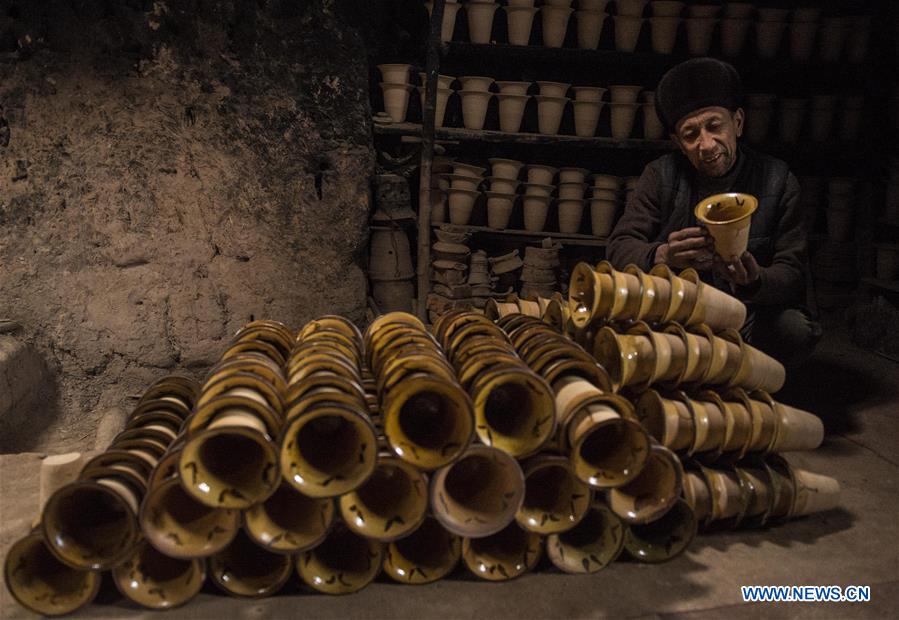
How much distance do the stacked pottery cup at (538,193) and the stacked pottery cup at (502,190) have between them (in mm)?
85

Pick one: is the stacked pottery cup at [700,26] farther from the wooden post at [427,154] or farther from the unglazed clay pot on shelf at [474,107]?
the wooden post at [427,154]

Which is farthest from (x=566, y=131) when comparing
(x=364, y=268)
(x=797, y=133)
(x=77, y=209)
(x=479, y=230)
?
(x=77, y=209)

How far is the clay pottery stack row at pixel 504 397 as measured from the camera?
195 cm

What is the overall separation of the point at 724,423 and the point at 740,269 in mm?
678

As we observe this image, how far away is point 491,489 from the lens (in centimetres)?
200

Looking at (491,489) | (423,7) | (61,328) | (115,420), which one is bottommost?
(115,420)

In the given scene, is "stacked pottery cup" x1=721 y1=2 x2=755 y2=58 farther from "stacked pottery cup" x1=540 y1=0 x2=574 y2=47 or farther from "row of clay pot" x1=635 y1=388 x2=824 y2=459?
"row of clay pot" x1=635 y1=388 x2=824 y2=459

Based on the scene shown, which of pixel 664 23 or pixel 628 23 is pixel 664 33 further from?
pixel 628 23

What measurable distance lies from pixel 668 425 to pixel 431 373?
2.56 ft

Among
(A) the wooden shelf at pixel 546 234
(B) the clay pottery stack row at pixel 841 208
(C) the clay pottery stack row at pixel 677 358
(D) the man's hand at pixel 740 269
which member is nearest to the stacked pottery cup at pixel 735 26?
(B) the clay pottery stack row at pixel 841 208

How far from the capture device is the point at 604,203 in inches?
186

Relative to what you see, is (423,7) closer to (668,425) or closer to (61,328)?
(61,328)

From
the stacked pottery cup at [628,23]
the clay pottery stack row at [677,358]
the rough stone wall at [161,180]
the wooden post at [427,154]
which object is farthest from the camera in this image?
the stacked pottery cup at [628,23]

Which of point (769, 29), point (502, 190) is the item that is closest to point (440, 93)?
point (502, 190)
